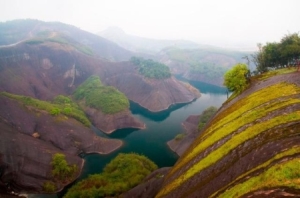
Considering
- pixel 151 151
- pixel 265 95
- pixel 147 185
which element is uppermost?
pixel 265 95

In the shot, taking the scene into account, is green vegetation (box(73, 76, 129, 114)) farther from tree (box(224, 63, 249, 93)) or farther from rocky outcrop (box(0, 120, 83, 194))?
tree (box(224, 63, 249, 93))

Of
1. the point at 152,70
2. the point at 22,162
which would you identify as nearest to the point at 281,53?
the point at 22,162

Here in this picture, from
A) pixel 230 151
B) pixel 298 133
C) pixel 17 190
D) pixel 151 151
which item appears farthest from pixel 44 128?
pixel 298 133

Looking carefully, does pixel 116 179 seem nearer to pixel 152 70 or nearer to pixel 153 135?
pixel 153 135

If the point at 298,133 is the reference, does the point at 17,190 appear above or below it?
below

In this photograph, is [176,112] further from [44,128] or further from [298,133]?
[298,133]

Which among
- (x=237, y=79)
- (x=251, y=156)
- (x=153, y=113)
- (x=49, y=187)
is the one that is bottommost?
(x=49, y=187)
